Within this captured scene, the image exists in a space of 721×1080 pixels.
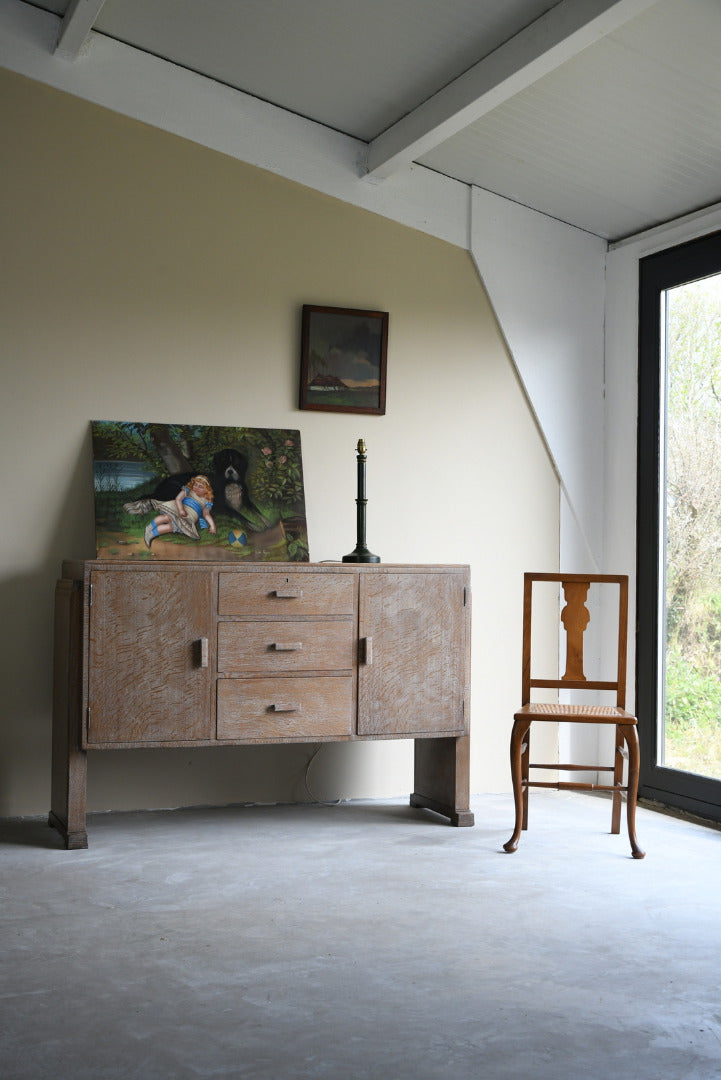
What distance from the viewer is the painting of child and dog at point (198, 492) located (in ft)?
12.6

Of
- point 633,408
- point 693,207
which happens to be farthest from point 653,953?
point 693,207

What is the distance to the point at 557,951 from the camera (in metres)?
2.59

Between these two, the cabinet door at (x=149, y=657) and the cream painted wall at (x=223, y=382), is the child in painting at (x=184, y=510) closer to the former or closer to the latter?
the cream painted wall at (x=223, y=382)

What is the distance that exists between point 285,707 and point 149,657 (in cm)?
50

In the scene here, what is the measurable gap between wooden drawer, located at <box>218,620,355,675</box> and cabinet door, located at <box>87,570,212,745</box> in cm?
9

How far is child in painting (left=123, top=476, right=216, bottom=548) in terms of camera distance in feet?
12.7

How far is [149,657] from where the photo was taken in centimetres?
349

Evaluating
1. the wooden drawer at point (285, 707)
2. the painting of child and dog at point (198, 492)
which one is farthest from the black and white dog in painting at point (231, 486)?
the wooden drawer at point (285, 707)

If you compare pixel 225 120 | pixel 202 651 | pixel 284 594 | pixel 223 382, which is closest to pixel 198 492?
pixel 223 382

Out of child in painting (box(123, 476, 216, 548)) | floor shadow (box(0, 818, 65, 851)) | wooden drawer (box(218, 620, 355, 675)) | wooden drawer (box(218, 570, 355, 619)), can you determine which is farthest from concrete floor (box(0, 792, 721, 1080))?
child in painting (box(123, 476, 216, 548))

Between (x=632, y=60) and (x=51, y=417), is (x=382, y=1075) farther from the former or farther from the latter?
(x=632, y=60)

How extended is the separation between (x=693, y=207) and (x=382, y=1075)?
3460mm

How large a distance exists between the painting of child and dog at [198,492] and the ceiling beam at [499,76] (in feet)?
3.86

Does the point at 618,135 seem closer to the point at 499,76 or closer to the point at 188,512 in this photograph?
the point at 499,76
